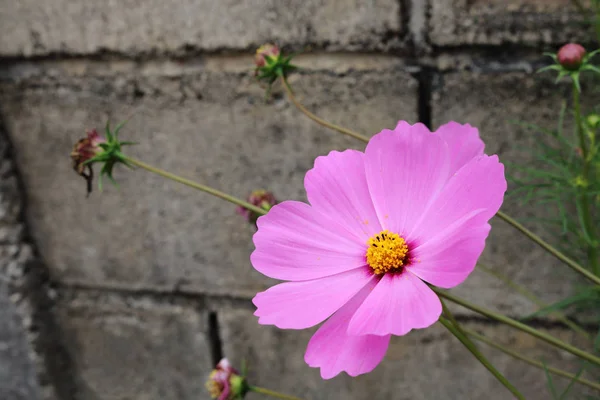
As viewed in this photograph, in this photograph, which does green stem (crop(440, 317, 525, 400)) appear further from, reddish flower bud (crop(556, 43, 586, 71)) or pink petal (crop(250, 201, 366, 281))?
reddish flower bud (crop(556, 43, 586, 71))

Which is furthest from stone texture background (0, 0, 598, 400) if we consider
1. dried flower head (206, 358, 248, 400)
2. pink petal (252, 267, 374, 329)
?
pink petal (252, 267, 374, 329)

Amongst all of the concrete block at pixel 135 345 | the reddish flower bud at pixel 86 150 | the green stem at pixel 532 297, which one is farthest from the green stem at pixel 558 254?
the concrete block at pixel 135 345

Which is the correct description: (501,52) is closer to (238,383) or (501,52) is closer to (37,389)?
(238,383)

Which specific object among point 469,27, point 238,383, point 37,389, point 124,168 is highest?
point 469,27

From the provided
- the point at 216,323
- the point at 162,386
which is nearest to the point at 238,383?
the point at 216,323

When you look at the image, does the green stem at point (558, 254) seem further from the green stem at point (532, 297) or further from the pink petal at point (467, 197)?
the green stem at point (532, 297)
